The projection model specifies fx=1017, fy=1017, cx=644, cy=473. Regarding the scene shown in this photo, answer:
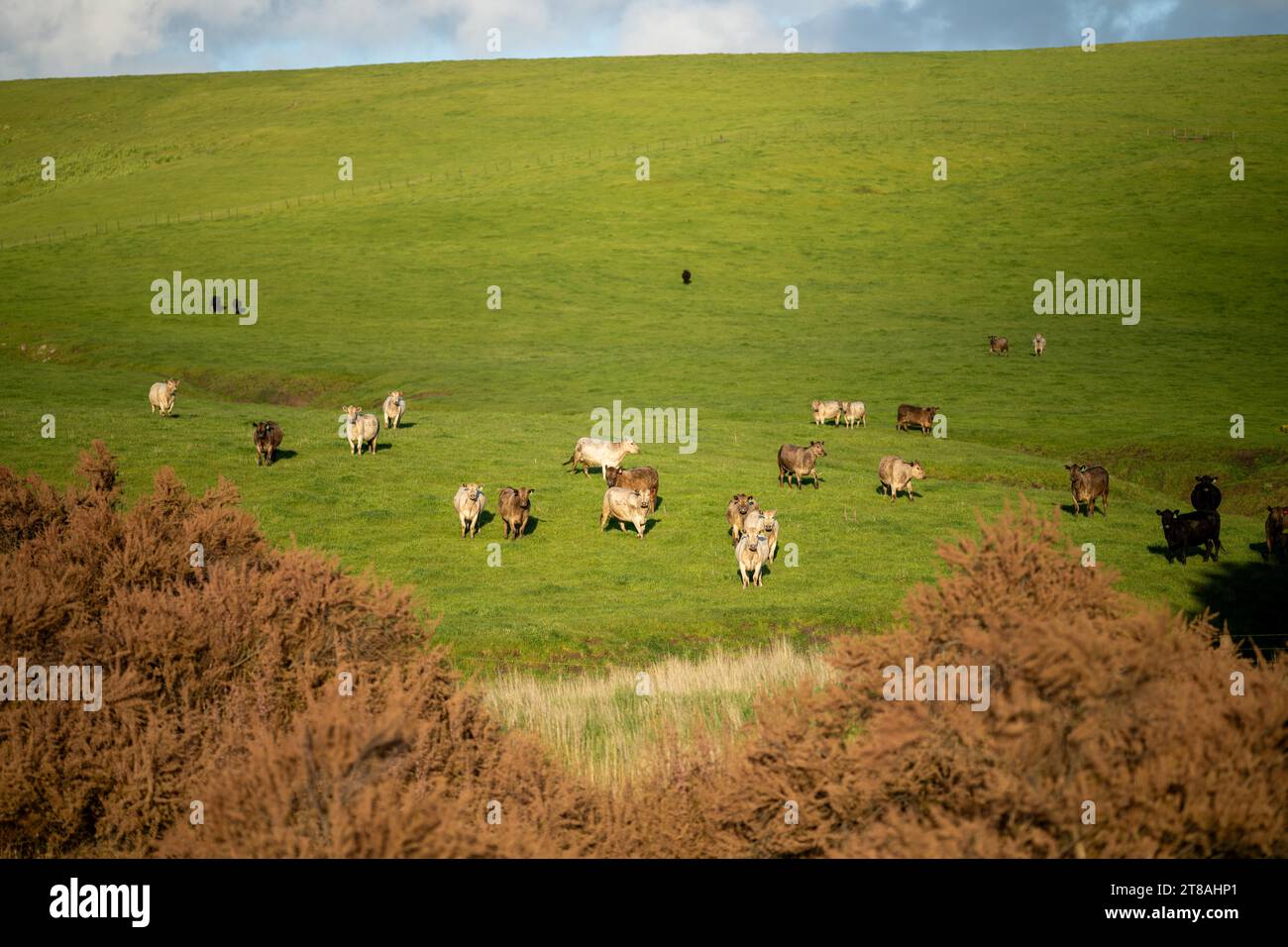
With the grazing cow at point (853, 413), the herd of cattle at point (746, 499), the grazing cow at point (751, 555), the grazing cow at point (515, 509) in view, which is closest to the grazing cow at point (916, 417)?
the grazing cow at point (853, 413)

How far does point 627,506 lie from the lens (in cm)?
2950

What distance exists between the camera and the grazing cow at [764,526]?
2670cm

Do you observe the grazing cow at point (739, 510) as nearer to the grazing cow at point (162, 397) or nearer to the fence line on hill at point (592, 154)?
the grazing cow at point (162, 397)

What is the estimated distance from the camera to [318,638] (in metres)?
10.8

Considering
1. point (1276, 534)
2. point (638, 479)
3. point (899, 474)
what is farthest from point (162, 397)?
point (1276, 534)

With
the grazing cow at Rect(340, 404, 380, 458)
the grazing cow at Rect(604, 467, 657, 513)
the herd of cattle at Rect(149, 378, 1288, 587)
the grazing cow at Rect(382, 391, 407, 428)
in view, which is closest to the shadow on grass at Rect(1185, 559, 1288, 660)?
the herd of cattle at Rect(149, 378, 1288, 587)

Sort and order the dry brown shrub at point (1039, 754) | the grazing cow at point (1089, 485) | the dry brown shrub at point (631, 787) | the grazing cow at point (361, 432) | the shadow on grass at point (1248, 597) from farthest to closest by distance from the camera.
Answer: the grazing cow at point (361, 432) < the grazing cow at point (1089, 485) < the shadow on grass at point (1248, 597) < the dry brown shrub at point (631, 787) < the dry brown shrub at point (1039, 754)

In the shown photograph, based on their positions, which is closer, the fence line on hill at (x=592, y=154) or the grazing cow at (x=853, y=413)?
the grazing cow at (x=853, y=413)

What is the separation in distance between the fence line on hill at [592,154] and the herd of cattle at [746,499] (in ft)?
221

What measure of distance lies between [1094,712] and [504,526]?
80.2 feet

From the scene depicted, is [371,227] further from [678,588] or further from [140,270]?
[678,588]

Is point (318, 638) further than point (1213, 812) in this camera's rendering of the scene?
Yes

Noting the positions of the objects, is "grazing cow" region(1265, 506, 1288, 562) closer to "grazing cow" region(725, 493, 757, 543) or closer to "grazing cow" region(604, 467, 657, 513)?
"grazing cow" region(725, 493, 757, 543)

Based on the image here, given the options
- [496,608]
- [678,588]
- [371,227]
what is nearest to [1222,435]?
[678,588]
